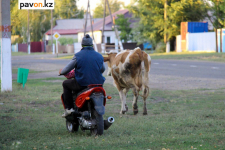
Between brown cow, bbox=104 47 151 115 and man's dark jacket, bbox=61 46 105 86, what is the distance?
1.96 metres

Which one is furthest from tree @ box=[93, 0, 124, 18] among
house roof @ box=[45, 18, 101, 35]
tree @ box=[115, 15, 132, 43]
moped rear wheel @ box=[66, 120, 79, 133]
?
moped rear wheel @ box=[66, 120, 79, 133]

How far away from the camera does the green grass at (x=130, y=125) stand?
18.8ft

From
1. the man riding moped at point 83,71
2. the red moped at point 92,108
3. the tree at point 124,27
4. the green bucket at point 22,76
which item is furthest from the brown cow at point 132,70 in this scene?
the tree at point 124,27

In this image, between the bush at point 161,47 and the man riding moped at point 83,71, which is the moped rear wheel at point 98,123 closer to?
the man riding moped at point 83,71

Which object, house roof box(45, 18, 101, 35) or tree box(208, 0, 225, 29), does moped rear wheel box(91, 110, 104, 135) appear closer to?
tree box(208, 0, 225, 29)

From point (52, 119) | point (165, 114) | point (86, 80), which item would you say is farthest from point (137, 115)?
point (86, 80)

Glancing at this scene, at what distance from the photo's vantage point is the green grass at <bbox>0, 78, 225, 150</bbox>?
5742 millimetres

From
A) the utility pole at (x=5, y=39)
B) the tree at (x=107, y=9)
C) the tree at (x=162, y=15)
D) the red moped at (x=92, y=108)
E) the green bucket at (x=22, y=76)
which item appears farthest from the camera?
the tree at (x=107, y=9)

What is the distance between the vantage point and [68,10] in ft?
301

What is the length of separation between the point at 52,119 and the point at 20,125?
824mm

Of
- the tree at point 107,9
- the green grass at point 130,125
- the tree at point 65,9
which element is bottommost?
the green grass at point 130,125

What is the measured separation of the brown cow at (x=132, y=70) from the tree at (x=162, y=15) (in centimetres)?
3343

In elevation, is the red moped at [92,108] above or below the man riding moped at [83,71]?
below

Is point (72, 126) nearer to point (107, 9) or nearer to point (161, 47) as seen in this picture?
point (161, 47)
